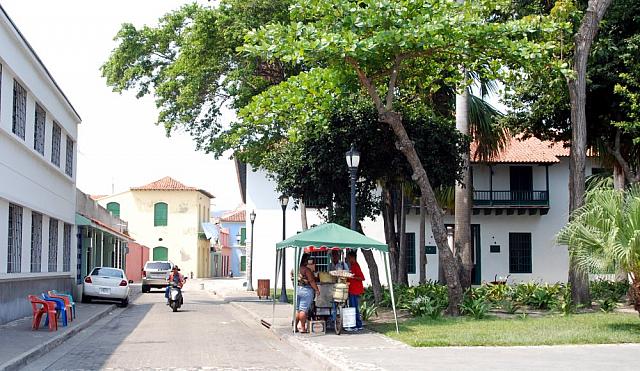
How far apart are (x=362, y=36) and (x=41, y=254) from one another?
12112mm

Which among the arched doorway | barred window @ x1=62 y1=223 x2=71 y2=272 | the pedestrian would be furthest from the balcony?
the arched doorway

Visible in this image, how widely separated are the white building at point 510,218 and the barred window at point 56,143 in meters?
16.0

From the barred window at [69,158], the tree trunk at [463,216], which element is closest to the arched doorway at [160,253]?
the barred window at [69,158]

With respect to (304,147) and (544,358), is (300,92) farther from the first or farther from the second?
(544,358)

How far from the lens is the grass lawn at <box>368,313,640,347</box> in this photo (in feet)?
47.2

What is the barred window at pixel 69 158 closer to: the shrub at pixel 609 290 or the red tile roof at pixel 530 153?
the shrub at pixel 609 290

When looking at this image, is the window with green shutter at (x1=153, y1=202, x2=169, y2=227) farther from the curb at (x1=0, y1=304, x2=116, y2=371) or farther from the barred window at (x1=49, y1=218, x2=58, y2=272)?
the curb at (x1=0, y1=304, x2=116, y2=371)

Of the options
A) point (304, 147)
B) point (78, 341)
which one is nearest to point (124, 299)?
point (304, 147)

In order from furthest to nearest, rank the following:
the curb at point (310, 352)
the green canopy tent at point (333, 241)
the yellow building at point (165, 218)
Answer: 1. the yellow building at point (165, 218)
2. the green canopy tent at point (333, 241)
3. the curb at point (310, 352)

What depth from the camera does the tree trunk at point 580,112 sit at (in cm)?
2034

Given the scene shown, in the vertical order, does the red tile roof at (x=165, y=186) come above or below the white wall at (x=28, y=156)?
above

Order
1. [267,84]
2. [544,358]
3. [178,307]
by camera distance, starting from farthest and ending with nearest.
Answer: [267,84], [178,307], [544,358]

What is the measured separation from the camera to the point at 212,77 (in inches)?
1185

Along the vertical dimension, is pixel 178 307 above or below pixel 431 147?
below
